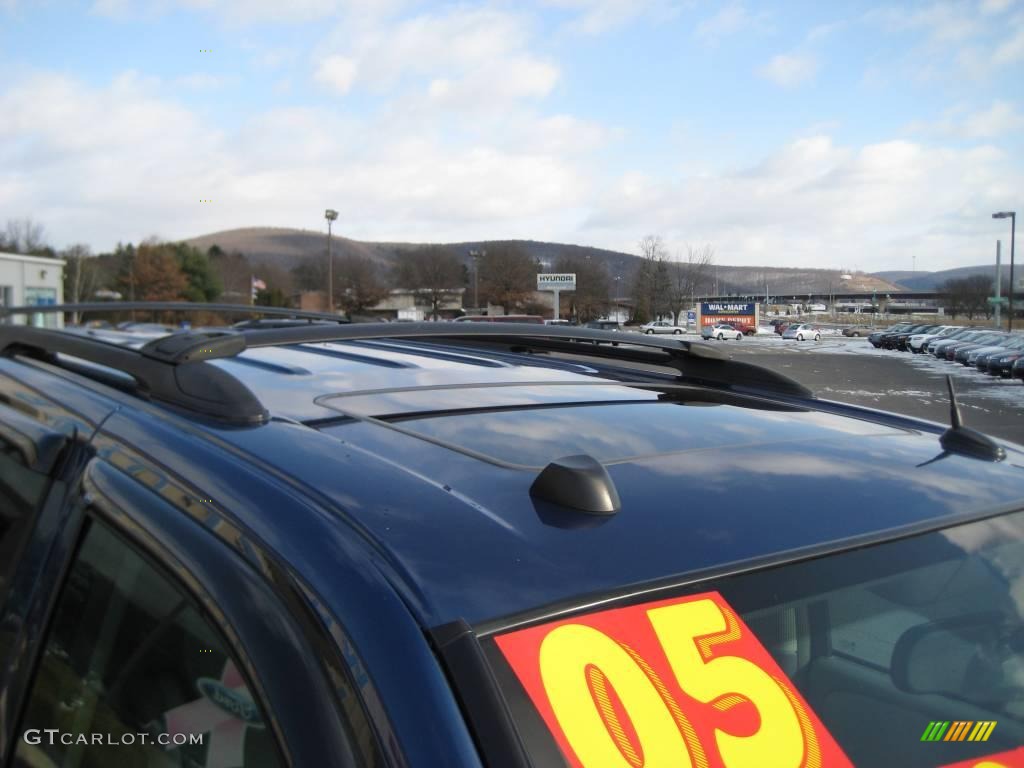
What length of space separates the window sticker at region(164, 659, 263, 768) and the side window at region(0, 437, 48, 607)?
2.36ft

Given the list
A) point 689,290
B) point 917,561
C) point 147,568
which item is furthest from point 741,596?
point 689,290

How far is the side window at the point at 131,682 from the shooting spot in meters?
1.05

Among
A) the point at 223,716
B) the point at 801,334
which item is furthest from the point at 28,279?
the point at 801,334

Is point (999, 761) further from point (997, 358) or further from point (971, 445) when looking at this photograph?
point (997, 358)

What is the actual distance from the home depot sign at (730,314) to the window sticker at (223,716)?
7396cm

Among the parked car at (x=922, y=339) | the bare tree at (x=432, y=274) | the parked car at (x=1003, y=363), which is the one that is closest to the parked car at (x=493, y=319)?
the parked car at (x=1003, y=363)

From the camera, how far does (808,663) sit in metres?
1.16

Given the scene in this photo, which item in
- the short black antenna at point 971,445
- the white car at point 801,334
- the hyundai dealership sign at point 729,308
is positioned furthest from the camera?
the hyundai dealership sign at point 729,308

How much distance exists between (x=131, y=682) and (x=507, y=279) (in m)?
90.9

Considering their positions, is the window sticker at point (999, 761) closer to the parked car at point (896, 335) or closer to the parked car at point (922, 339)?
the parked car at point (922, 339)

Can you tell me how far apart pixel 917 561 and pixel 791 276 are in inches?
8031

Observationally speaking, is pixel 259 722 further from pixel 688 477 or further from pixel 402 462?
pixel 688 477

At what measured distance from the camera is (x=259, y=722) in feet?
3.12

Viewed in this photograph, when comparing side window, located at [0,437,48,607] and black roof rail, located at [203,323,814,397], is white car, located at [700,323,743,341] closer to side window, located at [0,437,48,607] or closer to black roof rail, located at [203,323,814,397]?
black roof rail, located at [203,323,814,397]
